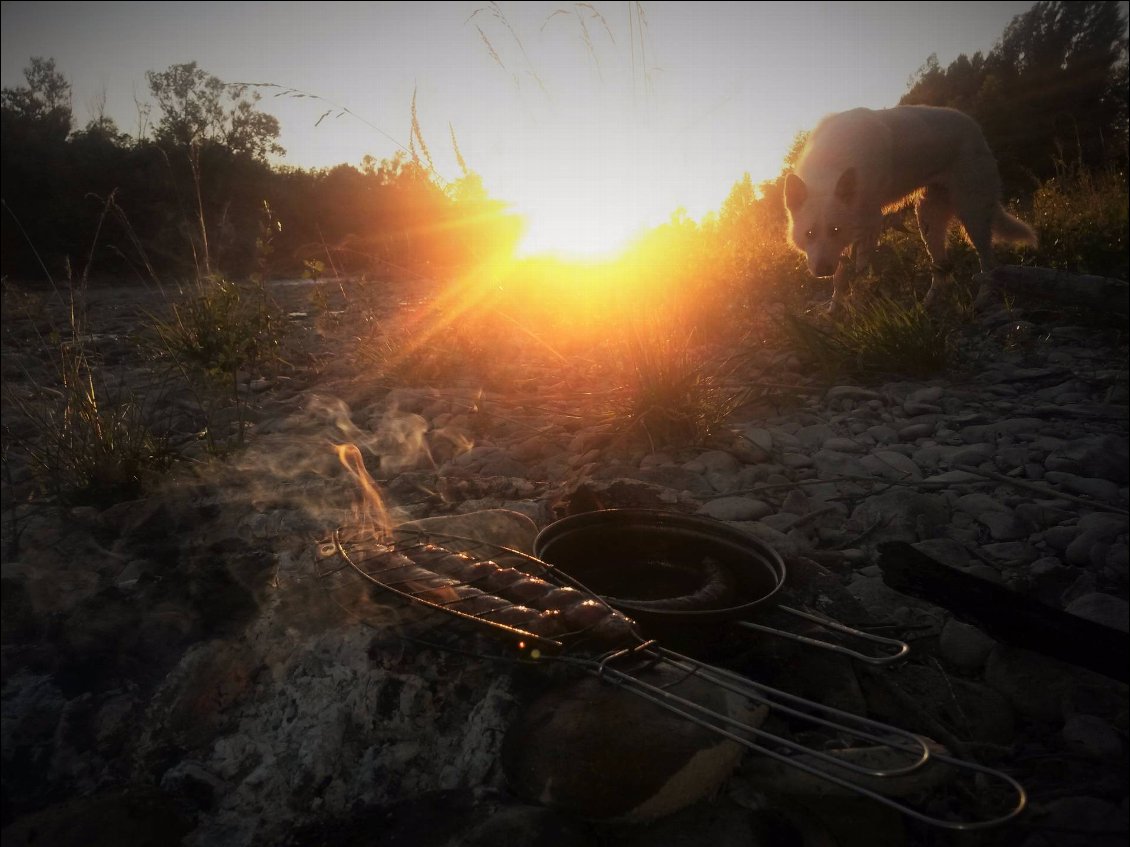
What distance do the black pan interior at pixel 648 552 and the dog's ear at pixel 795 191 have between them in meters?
3.88

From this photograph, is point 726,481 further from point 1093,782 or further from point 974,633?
point 1093,782

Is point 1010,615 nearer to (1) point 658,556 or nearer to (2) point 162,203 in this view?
(1) point 658,556

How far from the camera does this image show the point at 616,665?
62.1 inches

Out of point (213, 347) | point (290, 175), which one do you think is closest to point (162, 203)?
point (290, 175)

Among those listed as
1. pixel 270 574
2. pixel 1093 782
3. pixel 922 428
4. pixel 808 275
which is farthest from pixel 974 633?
pixel 808 275

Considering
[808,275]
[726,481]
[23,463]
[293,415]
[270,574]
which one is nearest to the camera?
[270,574]

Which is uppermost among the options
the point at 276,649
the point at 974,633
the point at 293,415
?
the point at 293,415

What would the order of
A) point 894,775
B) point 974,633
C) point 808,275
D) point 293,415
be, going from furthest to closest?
point 808,275 → point 293,415 → point 974,633 → point 894,775

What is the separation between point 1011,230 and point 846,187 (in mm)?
1349

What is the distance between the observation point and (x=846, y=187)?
4.88m

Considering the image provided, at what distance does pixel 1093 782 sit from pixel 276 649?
1851 mm

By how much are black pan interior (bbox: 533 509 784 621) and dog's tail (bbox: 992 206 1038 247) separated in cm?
437

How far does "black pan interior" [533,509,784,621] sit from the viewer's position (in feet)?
6.81

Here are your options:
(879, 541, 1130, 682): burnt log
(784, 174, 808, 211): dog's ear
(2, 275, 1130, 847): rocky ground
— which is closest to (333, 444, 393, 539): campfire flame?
(2, 275, 1130, 847): rocky ground
